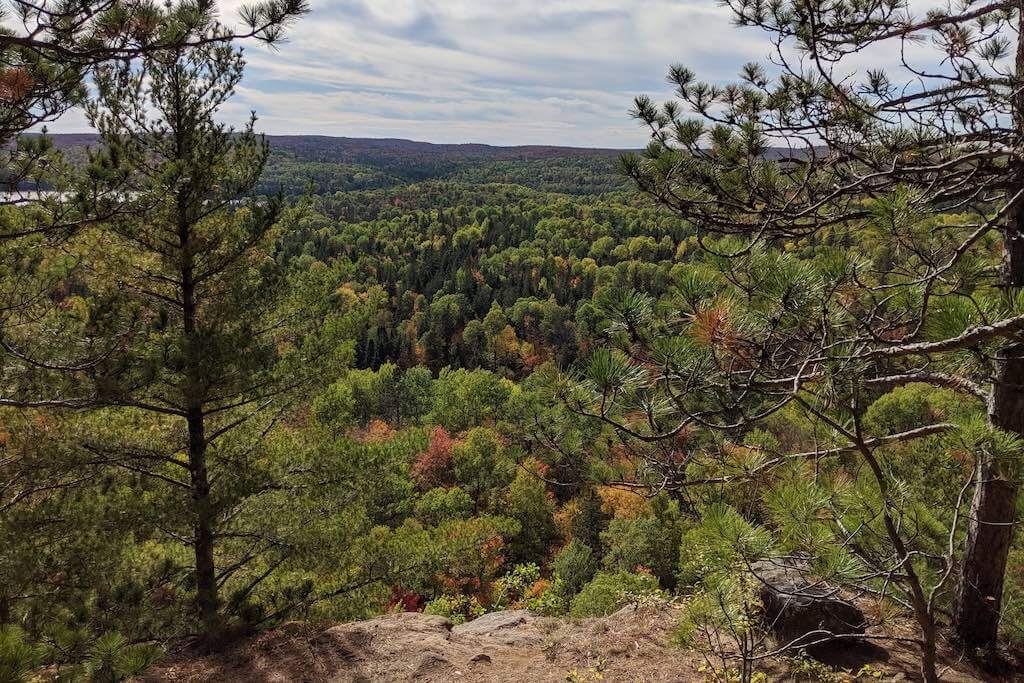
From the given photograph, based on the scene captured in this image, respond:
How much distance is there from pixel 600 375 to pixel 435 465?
25338 millimetres

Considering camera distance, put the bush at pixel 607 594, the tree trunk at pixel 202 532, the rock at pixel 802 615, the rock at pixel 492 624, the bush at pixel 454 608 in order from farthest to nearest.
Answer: the bush at pixel 454 608
the bush at pixel 607 594
the rock at pixel 492 624
the tree trunk at pixel 202 532
the rock at pixel 802 615

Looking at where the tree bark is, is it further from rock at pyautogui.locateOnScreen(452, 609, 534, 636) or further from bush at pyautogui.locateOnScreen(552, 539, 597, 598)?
bush at pyautogui.locateOnScreen(552, 539, 597, 598)

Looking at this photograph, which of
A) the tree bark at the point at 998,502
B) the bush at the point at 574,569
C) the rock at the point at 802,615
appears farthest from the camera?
the bush at the point at 574,569

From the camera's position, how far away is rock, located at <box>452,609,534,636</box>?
260 inches

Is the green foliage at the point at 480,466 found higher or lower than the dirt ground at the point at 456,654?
lower

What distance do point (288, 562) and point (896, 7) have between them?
758 centimetres

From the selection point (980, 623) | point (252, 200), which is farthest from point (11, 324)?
point (980, 623)

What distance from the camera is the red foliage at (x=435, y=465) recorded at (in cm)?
2669

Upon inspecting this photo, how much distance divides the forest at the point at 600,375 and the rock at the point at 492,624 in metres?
1.00

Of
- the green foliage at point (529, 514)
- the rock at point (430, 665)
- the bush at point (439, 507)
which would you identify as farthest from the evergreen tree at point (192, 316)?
the green foliage at point (529, 514)

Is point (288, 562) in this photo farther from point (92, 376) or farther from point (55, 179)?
point (55, 179)

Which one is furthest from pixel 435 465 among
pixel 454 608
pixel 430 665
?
pixel 430 665

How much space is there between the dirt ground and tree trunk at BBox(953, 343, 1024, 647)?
1.93 meters

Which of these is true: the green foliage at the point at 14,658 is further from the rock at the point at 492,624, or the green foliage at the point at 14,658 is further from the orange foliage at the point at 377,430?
the orange foliage at the point at 377,430
